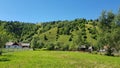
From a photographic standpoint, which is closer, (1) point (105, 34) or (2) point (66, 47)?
(1) point (105, 34)

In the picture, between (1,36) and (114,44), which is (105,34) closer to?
(114,44)

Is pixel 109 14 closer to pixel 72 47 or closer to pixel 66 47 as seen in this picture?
pixel 72 47

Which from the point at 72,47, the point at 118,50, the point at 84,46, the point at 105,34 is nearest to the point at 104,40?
the point at 105,34

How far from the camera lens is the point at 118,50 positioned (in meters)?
89.6

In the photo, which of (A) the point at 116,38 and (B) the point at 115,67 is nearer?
(B) the point at 115,67

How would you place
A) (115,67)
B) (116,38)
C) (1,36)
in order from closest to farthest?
(115,67) < (1,36) < (116,38)

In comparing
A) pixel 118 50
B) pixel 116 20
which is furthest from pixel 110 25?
pixel 118 50

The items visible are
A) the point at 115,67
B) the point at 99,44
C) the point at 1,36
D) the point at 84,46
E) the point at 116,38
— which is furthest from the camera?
the point at 84,46

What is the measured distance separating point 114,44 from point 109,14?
12354 mm

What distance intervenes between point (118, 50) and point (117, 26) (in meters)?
9.37

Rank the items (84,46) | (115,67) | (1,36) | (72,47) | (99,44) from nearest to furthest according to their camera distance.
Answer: (115,67) < (1,36) < (99,44) < (72,47) < (84,46)

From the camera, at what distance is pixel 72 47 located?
130m

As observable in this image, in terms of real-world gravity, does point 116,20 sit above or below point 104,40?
above

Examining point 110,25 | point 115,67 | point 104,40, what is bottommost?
point 115,67
